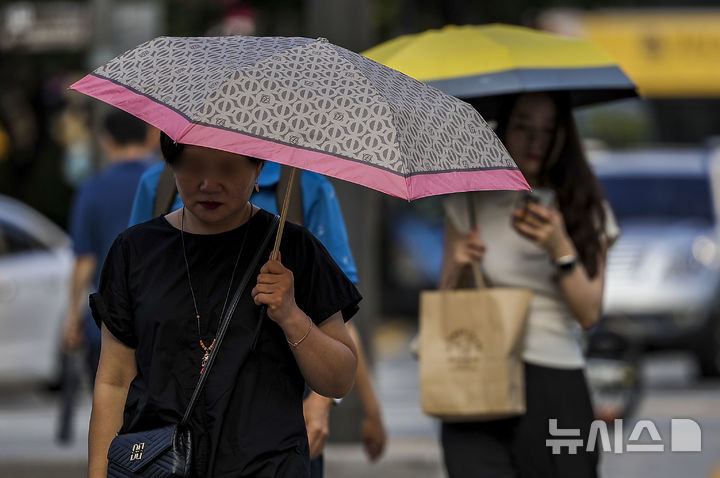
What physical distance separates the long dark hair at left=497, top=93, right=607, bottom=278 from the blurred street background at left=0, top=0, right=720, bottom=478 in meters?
1.29

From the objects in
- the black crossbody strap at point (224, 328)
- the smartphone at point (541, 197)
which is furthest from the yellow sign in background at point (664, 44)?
the black crossbody strap at point (224, 328)

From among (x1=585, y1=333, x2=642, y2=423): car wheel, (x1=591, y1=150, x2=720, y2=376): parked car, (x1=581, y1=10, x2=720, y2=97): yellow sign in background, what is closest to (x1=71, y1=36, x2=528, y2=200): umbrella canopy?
(x1=585, y1=333, x2=642, y2=423): car wheel

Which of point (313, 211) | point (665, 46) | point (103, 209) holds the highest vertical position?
point (313, 211)

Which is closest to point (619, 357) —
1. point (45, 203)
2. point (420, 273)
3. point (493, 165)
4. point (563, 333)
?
point (563, 333)

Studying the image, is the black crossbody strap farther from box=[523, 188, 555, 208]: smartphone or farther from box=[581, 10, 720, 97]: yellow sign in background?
box=[581, 10, 720, 97]: yellow sign in background

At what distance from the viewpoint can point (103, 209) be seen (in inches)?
271

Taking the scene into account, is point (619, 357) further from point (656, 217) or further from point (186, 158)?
point (186, 158)

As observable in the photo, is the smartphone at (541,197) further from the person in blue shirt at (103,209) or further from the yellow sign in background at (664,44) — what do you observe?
the yellow sign in background at (664,44)

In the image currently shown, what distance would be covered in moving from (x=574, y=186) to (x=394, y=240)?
14382mm

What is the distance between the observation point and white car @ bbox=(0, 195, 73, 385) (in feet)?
38.9

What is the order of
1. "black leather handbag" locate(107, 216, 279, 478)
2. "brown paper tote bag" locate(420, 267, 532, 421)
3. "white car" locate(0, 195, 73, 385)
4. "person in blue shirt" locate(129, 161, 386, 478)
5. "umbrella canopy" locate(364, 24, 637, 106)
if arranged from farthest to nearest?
"white car" locate(0, 195, 73, 385), "umbrella canopy" locate(364, 24, 637, 106), "brown paper tote bag" locate(420, 267, 532, 421), "person in blue shirt" locate(129, 161, 386, 478), "black leather handbag" locate(107, 216, 279, 478)

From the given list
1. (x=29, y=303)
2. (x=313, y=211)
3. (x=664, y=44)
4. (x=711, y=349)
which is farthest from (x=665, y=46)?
(x=313, y=211)

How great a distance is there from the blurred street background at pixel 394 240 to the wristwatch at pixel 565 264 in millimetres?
1577

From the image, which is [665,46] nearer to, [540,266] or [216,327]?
[540,266]
